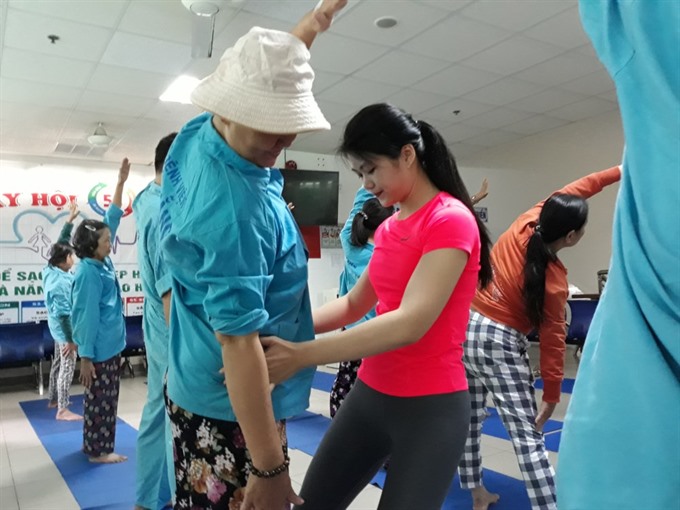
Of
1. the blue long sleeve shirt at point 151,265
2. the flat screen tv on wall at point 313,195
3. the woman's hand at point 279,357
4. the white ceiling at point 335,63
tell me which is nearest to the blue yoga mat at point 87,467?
the blue long sleeve shirt at point 151,265

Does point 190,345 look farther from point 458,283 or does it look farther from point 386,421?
point 458,283

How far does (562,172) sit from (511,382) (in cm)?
662

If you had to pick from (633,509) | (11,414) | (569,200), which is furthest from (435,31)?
(11,414)

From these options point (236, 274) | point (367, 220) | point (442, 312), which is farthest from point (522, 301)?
point (236, 274)

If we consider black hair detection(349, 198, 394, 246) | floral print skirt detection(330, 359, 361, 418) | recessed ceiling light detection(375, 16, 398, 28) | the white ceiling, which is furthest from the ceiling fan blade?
floral print skirt detection(330, 359, 361, 418)

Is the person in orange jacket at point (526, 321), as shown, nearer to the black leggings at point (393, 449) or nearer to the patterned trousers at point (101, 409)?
the black leggings at point (393, 449)

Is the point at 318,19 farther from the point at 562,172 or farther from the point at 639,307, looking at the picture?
the point at 562,172

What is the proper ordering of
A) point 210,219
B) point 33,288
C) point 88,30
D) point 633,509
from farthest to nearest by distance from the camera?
point 33,288, point 88,30, point 210,219, point 633,509

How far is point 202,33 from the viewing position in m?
4.04

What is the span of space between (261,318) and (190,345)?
216 mm

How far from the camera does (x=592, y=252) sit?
770 cm

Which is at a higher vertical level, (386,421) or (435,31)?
(435,31)

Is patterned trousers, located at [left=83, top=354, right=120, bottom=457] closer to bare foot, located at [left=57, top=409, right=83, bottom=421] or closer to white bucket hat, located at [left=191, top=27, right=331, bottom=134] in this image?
bare foot, located at [left=57, top=409, right=83, bottom=421]

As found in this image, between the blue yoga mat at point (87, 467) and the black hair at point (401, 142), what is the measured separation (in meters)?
2.43
